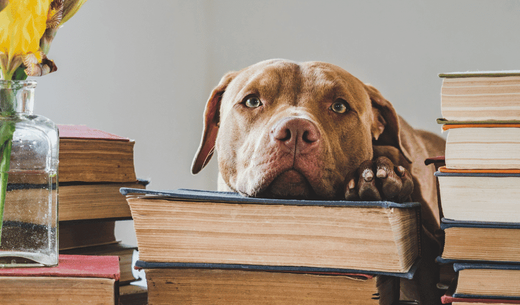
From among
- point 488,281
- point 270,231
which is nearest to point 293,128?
point 270,231

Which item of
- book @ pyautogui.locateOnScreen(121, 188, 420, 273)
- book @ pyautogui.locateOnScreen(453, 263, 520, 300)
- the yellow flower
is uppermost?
the yellow flower

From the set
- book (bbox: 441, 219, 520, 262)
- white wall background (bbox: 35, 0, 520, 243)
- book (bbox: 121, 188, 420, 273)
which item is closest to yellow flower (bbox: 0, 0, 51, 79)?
book (bbox: 121, 188, 420, 273)

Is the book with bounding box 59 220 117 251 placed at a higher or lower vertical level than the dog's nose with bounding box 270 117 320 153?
lower

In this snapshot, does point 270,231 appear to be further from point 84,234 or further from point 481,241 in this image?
point 84,234

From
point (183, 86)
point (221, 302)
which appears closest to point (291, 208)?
point (221, 302)

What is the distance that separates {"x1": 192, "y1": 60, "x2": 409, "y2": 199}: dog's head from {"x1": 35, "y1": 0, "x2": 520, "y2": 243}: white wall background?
96cm

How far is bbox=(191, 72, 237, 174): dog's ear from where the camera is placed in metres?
1.67

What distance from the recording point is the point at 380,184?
1.09m

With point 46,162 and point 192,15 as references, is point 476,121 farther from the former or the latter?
point 192,15

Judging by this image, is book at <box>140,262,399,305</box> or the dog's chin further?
the dog's chin

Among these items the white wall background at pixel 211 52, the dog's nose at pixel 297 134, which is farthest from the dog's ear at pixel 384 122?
the white wall background at pixel 211 52

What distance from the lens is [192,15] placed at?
317 centimetres

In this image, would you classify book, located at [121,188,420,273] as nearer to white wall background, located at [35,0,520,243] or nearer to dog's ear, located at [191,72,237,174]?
dog's ear, located at [191,72,237,174]

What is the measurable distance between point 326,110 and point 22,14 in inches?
30.0
